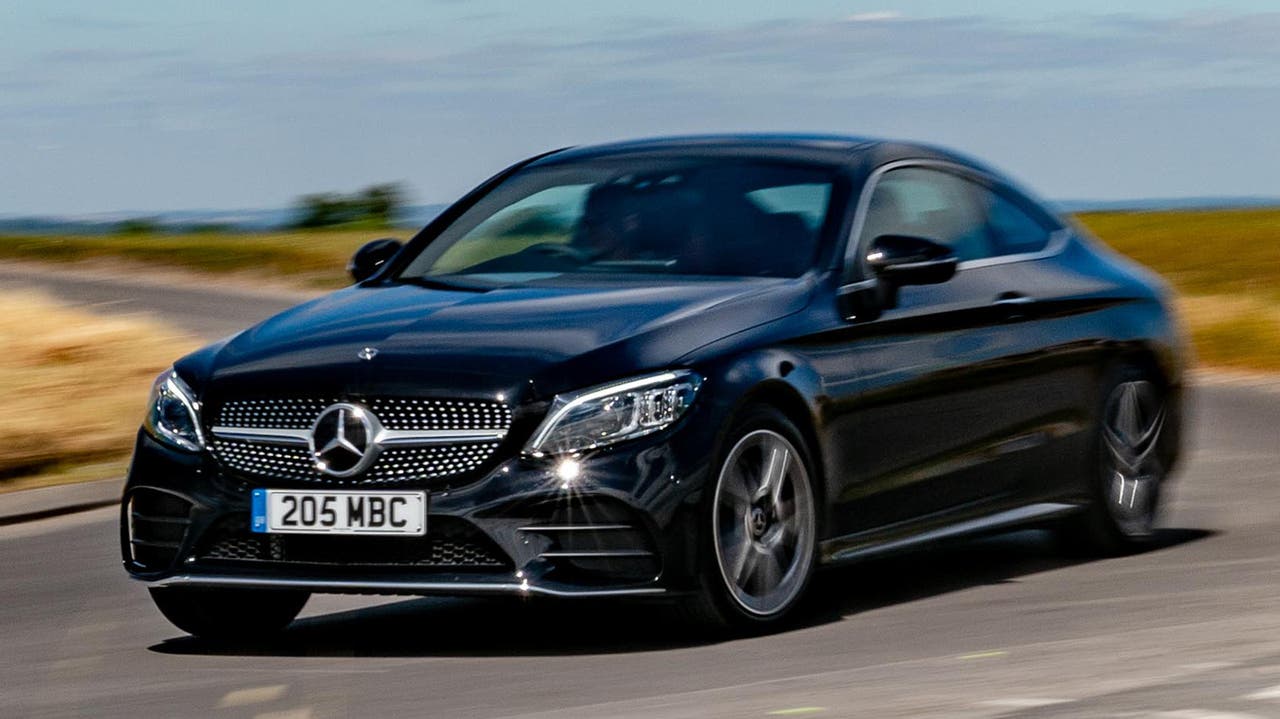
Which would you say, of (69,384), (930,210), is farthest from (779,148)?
(69,384)

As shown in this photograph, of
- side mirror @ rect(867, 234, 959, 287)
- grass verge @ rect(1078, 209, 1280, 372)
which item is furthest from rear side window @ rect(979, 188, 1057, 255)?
grass verge @ rect(1078, 209, 1280, 372)

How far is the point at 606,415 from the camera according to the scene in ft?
22.8

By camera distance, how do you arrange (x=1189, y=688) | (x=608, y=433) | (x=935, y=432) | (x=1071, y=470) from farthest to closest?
(x=1071, y=470), (x=935, y=432), (x=608, y=433), (x=1189, y=688)

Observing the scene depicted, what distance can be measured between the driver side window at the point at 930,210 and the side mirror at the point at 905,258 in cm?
23

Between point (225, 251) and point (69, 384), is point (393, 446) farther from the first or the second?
point (225, 251)

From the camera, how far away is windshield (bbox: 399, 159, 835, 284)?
8.01m

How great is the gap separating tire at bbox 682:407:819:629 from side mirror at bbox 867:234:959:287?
0.77m

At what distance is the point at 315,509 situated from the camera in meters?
7.09

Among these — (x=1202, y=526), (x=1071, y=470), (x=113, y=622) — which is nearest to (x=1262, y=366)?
(x=1202, y=526)

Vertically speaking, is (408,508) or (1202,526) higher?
(408,508)

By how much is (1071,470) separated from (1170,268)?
105ft

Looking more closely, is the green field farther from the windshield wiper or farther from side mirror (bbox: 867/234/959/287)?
the windshield wiper

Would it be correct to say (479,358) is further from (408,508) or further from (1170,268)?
(1170,268)

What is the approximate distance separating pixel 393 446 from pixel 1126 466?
3525 mm
